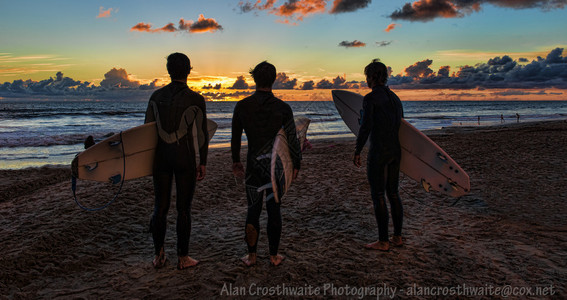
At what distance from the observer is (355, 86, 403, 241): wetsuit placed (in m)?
3.47

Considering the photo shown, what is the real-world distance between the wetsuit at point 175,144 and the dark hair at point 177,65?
0.27 feet

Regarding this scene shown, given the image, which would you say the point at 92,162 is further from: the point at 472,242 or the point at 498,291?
the point at 472,242

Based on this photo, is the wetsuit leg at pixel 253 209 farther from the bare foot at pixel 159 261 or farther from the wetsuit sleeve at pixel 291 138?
the bare foot at pixel 159 261

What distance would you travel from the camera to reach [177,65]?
3084 millimetres

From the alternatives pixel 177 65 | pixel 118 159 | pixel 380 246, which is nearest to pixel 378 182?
pixel 380 246

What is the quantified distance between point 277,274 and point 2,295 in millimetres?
2558

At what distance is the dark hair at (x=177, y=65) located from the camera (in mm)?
3070

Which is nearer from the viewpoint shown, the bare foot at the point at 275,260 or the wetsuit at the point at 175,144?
the wetsuit at the point at 175,144

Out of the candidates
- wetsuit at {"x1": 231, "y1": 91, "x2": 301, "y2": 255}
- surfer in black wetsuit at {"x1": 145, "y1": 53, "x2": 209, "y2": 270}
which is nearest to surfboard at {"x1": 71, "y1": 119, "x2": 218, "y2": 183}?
surfer in black wetsuit at {"x1": 145, "y1": 53, "x2": 209, "y2": 270}

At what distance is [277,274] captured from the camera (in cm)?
321

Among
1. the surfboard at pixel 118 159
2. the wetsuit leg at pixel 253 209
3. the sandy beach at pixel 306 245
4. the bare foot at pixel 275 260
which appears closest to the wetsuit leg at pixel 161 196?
the surfboard at pixel 118 159

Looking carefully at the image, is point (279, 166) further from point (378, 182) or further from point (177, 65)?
point (177, 65)

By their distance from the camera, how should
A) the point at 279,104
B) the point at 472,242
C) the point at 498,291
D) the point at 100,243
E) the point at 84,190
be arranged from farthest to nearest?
1. the point at 84,190
2. the point at 100,243
3. the point at 472,242
4. the point at 279,104
5. the point at 498,291

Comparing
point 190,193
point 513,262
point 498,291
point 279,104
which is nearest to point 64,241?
point 190,193
